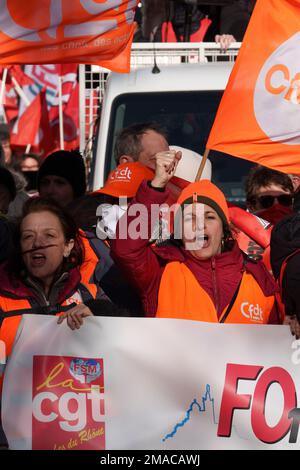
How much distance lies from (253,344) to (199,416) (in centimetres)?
39

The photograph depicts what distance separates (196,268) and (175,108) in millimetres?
3793

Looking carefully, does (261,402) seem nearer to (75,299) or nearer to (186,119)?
(75,299)

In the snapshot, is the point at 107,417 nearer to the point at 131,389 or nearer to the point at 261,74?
the point at 131,389

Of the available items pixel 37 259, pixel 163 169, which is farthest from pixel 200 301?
pixel 37 259

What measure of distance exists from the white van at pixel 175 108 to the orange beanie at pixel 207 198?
3.21m

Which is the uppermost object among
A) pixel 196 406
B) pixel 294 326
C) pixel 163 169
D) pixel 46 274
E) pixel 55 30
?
pixel 55 30

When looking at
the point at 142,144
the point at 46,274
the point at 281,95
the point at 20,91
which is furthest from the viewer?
the point at 20,91

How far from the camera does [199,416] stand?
207 inches

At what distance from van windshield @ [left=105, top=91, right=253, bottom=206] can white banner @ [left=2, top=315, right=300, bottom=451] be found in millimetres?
3635

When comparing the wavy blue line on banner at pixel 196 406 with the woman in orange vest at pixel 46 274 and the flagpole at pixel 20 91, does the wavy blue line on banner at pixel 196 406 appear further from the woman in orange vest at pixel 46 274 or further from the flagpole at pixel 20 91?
the flagpole at pixel 20 91

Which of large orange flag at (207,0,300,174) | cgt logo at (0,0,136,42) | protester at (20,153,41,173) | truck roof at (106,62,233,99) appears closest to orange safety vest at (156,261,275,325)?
large orange flag at (207,0,300,174)

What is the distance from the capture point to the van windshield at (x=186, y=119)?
29.2ft

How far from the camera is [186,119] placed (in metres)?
9.05
